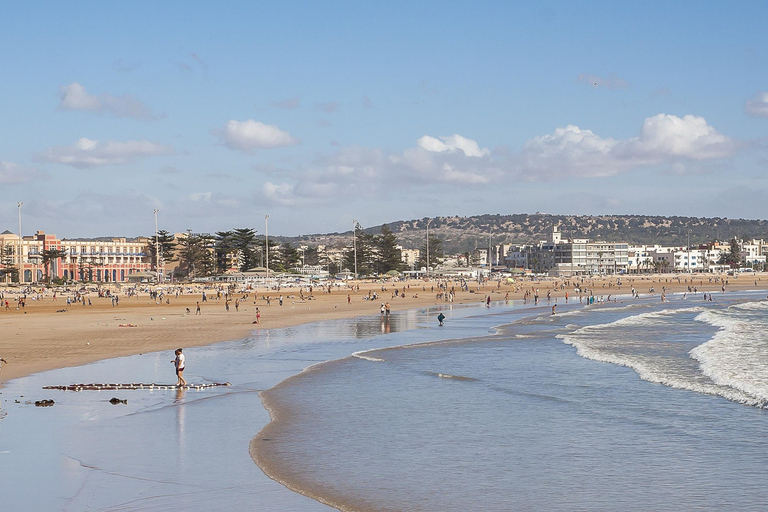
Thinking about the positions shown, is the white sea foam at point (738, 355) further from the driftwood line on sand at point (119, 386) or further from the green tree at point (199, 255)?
the green tree at point (199, 255)

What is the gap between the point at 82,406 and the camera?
627 inches

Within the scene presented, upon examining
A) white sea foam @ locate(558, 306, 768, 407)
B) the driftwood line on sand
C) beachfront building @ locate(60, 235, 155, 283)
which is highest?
beachfront building @ locate(60, 235, 155, 283)

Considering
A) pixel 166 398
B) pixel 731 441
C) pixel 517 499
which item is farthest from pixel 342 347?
pixel 517 499

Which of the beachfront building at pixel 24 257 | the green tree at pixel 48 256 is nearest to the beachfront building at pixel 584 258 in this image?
the green tree at pixel 48 256

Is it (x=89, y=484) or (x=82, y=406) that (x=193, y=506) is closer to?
(x=89, y=484)

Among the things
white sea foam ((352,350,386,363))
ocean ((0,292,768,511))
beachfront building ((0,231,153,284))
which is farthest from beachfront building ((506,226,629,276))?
ocean ((0,292,768,511))

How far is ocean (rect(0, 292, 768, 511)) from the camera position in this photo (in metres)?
10.1

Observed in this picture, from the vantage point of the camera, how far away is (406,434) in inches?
543

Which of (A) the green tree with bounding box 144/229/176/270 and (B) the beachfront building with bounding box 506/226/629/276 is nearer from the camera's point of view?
(A) the green tree with bounding box 144/229/176/270

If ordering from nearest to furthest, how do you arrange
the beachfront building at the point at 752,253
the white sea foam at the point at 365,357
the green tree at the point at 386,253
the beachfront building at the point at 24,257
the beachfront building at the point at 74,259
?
1. the white sea foam at the point at 365,357
2. the beachfront building at the point at 24,257
3. the beachfront building at the point at 74,259
4. the green tree at the point at 386,253
5. the beachfront building at the point at 752,253

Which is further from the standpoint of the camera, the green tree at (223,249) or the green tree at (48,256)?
the green tree at (223,249)

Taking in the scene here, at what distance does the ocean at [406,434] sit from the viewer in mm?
10133

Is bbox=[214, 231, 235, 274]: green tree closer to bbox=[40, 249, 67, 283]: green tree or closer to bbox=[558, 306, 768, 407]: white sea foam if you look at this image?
bbox=[40, 249, 67, 283]: green tree

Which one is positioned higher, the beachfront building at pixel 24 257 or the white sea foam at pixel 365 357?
the beachfront building at pixel 24 257
